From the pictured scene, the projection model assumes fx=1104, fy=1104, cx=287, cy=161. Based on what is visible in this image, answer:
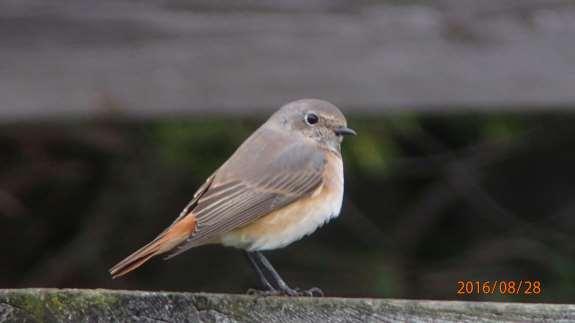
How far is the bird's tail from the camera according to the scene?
323cm

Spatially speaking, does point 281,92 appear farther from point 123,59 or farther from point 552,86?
point 552,86

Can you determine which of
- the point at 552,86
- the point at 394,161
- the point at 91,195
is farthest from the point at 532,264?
the point at 552,86

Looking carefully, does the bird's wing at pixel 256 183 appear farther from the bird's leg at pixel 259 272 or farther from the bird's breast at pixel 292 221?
the bird's leg at pixel 259 272

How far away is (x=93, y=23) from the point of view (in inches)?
162

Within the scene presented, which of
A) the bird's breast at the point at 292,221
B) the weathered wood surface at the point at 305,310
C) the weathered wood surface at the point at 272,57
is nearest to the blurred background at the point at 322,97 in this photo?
the weathered wood surface at the point at 272,57

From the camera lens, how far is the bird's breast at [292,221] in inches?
156

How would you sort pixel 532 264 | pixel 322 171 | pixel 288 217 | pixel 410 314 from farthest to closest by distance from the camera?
pixel 532 264
pixel 322 171
pixel 288 217
pixel 410 314

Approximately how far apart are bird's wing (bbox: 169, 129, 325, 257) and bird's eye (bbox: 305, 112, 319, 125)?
0.10 m

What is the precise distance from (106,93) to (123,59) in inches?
5.9
